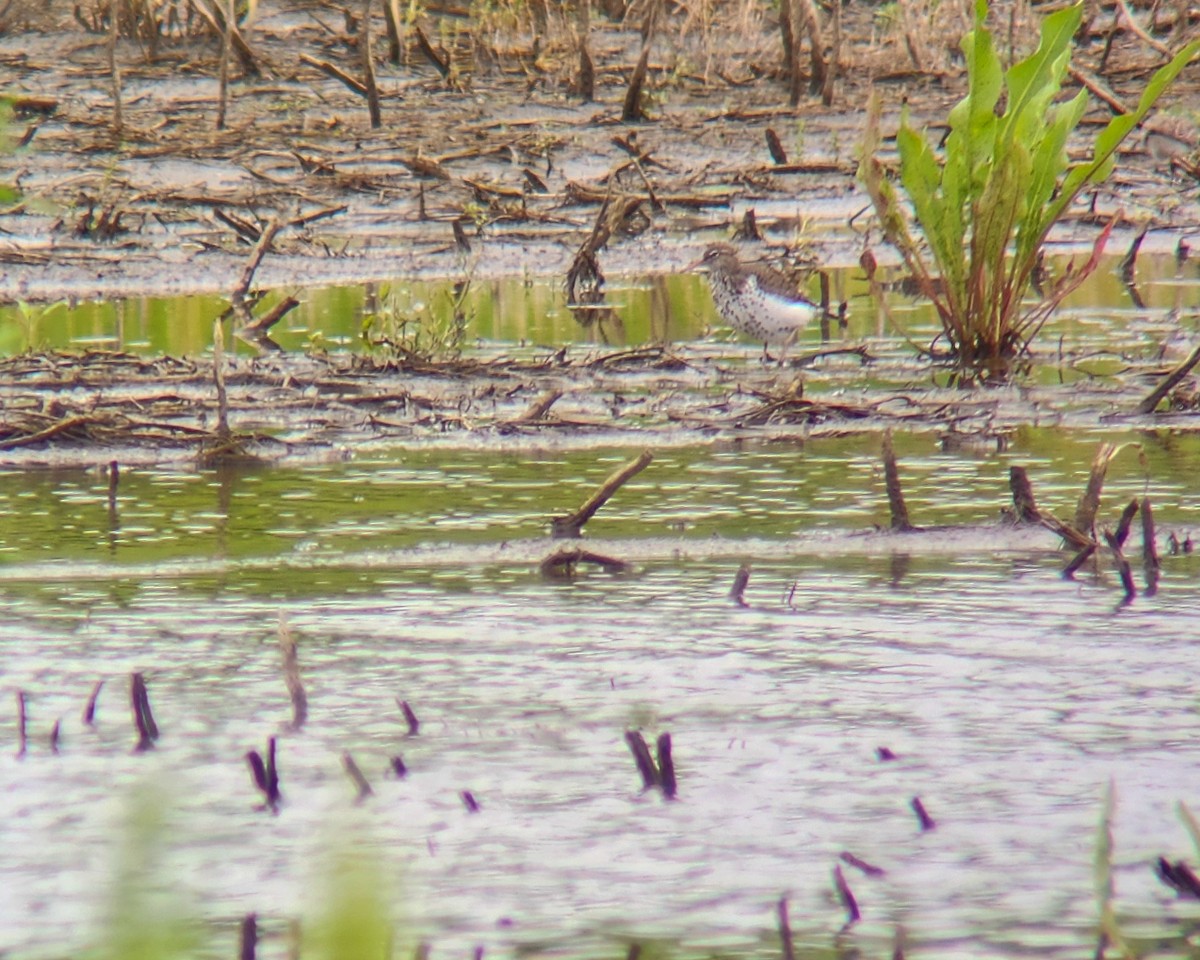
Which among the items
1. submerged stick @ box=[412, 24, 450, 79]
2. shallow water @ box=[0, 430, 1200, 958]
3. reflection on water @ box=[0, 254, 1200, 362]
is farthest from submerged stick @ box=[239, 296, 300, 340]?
submerged stick @ box=[412, 24, 450, 79]

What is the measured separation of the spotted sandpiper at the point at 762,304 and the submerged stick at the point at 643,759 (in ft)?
16.1

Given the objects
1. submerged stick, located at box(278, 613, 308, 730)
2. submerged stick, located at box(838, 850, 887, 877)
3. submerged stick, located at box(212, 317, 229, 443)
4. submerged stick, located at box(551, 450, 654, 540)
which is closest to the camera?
submerged stick, located at box(838, 850, 887, 877)

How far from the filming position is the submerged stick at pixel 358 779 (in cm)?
301

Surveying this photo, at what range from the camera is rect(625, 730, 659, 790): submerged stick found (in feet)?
10.4

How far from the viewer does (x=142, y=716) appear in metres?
3.50

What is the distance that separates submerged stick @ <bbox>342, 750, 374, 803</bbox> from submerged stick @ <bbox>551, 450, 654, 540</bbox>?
68.4 inches

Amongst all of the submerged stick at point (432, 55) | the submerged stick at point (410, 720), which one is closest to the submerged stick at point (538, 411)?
the submerged stick at point (410, 720)

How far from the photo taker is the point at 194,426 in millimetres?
6566

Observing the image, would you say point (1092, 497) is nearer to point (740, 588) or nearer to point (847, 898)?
point (740, 588)

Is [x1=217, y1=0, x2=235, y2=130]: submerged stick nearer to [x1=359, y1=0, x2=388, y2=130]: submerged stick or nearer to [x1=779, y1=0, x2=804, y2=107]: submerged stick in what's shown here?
[x1=359, y1=0, x2=388, y2=130]: submerged stick

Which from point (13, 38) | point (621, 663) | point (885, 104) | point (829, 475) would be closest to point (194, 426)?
point (829, 475)

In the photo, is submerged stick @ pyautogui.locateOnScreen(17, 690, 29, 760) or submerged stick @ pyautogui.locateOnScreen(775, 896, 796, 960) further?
submerged stick @ pyautogui.locateOnScreen(17, 690, 29, 760)

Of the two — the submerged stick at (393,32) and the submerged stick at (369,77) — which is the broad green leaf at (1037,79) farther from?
the submerged stick at (393,32)

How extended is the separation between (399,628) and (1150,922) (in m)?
1.97
